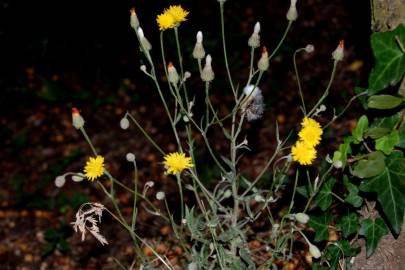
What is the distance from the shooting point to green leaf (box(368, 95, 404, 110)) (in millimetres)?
1927

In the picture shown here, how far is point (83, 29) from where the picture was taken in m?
6.43

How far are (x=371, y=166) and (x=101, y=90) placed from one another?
4.56 meters

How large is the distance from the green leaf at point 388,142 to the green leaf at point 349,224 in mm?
339

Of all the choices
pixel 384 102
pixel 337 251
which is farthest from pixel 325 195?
pixel 384 102

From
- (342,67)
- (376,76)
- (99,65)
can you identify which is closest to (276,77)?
(342,67)

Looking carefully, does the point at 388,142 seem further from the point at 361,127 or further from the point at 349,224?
the point at 349,224

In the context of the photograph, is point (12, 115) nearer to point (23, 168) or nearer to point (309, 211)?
point (23, 168)

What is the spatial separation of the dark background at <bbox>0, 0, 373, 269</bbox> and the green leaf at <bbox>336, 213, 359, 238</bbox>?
5.75 feet

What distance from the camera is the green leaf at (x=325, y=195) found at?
219 centimetres

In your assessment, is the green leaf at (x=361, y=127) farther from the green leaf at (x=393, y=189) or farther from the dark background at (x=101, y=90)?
the dark background at (x=101, y=90)

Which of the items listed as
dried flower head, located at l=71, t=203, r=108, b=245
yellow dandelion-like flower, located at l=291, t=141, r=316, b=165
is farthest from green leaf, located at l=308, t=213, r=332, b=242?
dried flower head, located at l=71, t=203, r=108, b=245

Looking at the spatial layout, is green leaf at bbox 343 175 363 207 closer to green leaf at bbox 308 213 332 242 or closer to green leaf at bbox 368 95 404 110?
green leaf at bbox 308 213 332 242

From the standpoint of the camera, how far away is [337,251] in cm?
217

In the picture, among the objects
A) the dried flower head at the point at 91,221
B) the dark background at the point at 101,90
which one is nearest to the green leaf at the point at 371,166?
the dried flower head at the point at 91,221
